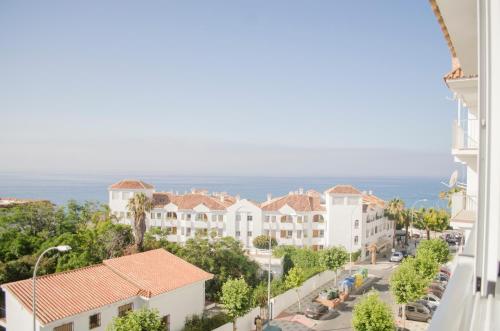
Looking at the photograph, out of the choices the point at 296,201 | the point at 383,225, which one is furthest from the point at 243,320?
the point at 383,225

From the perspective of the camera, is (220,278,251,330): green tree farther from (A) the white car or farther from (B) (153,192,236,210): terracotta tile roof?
(B) (153,192,236,210): terracotta tile roof

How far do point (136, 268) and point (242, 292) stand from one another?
265 inches

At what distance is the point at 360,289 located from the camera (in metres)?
33.0

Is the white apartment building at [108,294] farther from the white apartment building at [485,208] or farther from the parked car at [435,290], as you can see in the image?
the white apartment building at [485,208]

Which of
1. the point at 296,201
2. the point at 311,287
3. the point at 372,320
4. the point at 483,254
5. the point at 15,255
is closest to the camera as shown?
the point at 483,254

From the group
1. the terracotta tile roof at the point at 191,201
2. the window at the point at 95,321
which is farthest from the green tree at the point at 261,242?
the window at the point at 95,321

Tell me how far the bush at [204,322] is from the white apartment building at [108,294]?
0.37 metres

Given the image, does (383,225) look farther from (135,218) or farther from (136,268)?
(136,268)

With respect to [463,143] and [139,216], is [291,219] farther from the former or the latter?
[463,143]

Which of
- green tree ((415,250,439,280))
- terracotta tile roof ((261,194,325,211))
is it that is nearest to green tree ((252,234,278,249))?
terracotta tile roof ((261,194,325,211))

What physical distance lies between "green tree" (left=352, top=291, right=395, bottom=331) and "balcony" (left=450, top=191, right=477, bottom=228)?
684cm

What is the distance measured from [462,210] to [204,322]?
15.5 meters

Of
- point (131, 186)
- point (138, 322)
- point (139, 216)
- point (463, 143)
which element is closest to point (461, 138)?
point (463, 143)

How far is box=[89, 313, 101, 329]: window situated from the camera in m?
19.5
